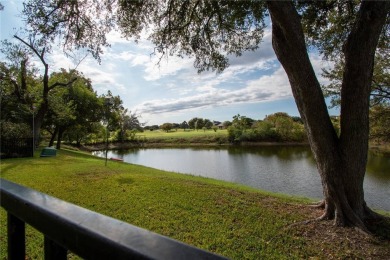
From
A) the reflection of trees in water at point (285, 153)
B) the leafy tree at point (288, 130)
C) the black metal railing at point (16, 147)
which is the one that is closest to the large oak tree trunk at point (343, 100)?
the black metal railing at point (16, 147)

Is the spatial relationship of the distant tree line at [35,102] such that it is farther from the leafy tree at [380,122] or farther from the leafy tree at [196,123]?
the leafy tree at [196,123]

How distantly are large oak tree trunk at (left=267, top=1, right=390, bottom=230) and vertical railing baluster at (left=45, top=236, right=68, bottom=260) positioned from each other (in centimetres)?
514

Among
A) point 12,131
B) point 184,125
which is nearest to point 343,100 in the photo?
point 12,131

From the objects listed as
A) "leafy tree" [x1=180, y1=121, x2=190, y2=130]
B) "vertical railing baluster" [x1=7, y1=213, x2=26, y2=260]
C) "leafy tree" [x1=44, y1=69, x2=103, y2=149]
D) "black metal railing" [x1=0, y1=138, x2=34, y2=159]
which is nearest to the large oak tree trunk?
"vertical railing baluster" [x1=7, y1=213, x2=26, y2=260]

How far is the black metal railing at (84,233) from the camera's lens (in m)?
0.54

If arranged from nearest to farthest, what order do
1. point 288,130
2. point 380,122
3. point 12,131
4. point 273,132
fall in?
1. point 380,122
2. point 12,131
3. point 288,130
4. point 273,132

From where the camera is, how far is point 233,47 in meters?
8.53

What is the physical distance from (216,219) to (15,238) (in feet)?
17.2

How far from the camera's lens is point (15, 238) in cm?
100

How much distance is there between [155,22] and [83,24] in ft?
6.85

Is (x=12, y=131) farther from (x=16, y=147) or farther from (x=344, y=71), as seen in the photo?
(x=344, y=71)

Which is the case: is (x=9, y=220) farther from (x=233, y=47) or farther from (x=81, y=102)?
(x=81, y=102)

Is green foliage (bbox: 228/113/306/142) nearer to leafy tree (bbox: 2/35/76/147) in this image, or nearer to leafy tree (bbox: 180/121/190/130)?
leafy tree (bbox: 2/35/76/147)

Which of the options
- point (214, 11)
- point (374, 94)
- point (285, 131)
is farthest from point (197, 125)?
point (214, 11)
